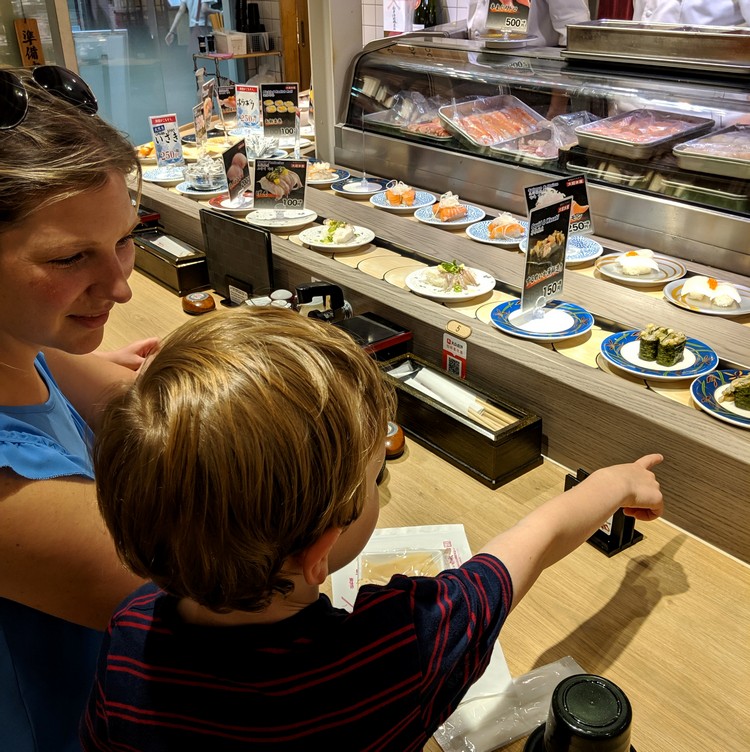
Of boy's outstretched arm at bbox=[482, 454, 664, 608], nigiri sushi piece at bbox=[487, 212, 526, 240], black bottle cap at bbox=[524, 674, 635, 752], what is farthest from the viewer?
nigiri sushi piece at bbox=[487, 212, 526, 240]

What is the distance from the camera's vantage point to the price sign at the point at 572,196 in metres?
1.48

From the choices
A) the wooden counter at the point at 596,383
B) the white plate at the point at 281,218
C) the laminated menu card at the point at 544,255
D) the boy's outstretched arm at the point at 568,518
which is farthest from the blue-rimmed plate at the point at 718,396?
the white plate at the point at 281,218

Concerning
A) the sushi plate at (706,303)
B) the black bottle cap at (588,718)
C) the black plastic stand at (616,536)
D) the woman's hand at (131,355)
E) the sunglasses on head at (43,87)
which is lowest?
the black plastic stand at (616,536)

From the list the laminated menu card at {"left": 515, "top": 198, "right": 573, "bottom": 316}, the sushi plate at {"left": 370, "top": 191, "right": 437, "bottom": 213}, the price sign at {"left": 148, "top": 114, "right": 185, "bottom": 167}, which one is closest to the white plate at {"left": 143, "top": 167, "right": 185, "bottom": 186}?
the price sign at {"left": 148, "top": 114, "right": 185, "bottom": 167}

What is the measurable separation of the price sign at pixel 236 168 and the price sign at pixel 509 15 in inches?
41.5

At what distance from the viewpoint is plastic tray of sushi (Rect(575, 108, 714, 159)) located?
201cm

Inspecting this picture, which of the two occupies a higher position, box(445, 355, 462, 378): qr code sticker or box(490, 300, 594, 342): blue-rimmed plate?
box(490, 300, 594, 342): blue-rimmed plate

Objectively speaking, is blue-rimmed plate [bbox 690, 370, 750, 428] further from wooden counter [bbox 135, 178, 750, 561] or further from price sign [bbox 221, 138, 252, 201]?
price sign [bbox 221, 138, 252, 201]

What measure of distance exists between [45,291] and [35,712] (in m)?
0.56

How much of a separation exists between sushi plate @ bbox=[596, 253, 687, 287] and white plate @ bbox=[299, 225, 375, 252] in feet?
2.36

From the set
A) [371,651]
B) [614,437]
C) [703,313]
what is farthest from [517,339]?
[371,651]

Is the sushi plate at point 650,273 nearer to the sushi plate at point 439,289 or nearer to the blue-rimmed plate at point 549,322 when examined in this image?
the blue-rimmed plate at point 549,322

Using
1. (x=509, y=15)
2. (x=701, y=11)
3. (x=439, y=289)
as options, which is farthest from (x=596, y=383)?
(x=701, y=11)

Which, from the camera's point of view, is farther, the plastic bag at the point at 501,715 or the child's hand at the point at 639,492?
the child's hand at the point at 639,492
